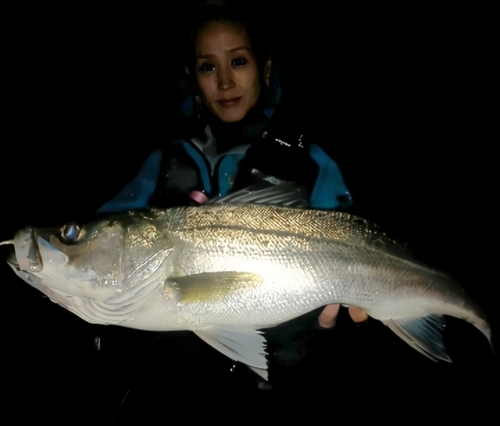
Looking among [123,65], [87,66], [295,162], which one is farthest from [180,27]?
[87,66]

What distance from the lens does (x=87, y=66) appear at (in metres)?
3.83

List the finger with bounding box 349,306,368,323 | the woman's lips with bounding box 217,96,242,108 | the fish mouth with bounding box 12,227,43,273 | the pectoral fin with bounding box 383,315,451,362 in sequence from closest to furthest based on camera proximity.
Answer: the fish mouth with bounding box 12,227,43,273 → the pectoral fin with bounding box 383,315,451,362 → the finger with bounding box 349,306,368,323 → the woman's lips with bounding box 217,96,242,108

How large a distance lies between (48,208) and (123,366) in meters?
2.37

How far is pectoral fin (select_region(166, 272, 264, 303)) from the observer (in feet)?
3.63

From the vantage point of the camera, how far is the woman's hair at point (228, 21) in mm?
1615

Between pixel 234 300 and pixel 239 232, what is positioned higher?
pixel 239 232

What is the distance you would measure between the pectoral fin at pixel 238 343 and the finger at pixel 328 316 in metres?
0.39

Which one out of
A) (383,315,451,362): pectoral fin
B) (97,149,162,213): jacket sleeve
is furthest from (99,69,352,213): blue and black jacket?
(383,315,451,362): pectoral fin

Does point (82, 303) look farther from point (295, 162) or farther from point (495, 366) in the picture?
point (495, 366)

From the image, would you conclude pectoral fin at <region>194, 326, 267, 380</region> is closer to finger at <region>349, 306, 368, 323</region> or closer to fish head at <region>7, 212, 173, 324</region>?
fish head at <region>7, 212, 173, 324</region>

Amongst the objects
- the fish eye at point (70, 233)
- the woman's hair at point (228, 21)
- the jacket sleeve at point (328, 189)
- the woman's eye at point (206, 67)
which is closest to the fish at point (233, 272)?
the fish eye at point (70, 233)

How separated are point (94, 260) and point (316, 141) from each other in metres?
2.45

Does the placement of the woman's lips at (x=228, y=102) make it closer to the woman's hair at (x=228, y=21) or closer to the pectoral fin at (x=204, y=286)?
the woman's hair at (x=228, y=21)

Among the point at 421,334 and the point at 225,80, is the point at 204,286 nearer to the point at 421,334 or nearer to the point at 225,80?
the point at 421,334
